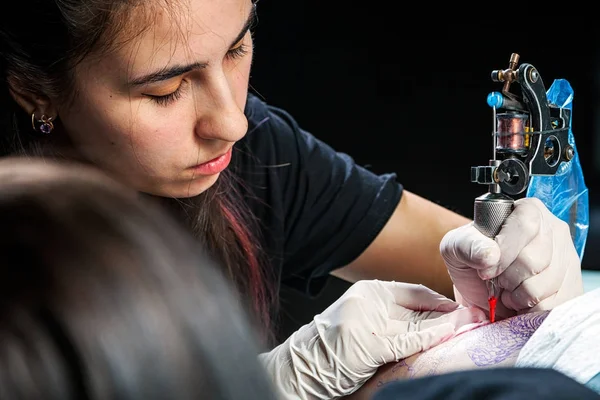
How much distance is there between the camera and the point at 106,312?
337 mm

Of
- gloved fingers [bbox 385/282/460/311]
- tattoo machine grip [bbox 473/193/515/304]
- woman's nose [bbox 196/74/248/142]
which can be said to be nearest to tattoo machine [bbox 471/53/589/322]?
tattoo machine grip [bbox 473/193/515/304]

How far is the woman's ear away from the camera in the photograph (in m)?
0.95

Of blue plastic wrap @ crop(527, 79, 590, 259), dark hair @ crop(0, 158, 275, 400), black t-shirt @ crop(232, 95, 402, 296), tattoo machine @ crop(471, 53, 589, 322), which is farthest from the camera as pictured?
black t-shirt @ crop(232, 95, 402, 296)

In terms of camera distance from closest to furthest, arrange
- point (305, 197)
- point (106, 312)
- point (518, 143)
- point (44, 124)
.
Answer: point (106, 312), point (518, 143), point (44, 124), point (305, 197)

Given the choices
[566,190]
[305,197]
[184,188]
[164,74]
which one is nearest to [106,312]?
[164,74]

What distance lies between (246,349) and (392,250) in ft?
3.28

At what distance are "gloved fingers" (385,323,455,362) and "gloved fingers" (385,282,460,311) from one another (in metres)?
0.05

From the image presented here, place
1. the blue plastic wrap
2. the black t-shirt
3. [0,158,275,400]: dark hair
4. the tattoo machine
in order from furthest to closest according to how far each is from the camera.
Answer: the black t-shirt < the blue plastic wrap < the tattoo machine < [0,158,275,400]: dark hair

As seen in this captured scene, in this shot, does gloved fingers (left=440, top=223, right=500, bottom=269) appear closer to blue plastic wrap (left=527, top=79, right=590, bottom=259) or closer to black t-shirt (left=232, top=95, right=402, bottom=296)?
blue plastic wrap (left=527, top=79, right=590, bottom=259)

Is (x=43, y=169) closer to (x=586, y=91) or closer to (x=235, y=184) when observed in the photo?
(x=235, y=184)

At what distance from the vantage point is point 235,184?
4.18 feet

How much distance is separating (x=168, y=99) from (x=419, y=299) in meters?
0.41

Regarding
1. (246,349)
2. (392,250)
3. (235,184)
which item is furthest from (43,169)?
(392,250)

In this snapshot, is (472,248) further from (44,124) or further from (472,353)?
(44,124)
